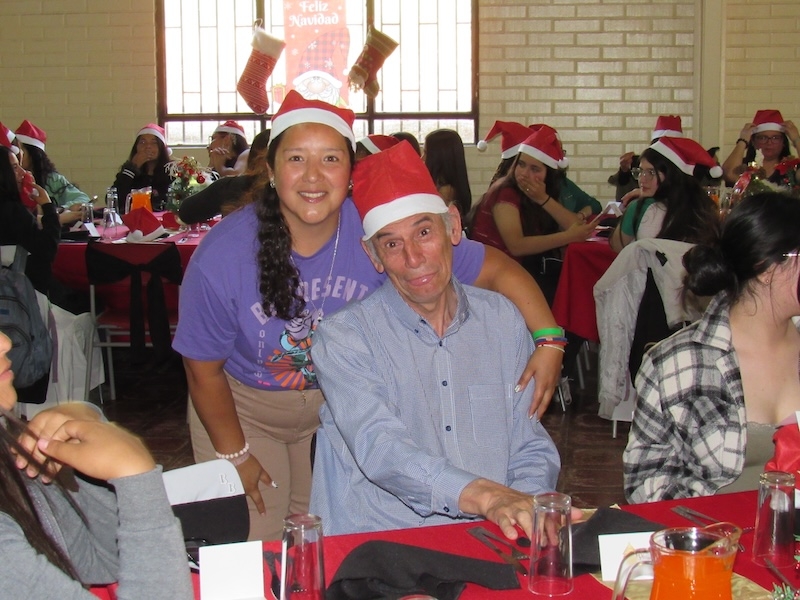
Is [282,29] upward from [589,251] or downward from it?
upward

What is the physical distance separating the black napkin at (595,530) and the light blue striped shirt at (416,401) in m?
0.41

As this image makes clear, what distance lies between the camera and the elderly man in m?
1.90

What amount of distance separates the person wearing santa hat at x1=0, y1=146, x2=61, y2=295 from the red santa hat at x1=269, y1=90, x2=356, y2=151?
8.30 feet

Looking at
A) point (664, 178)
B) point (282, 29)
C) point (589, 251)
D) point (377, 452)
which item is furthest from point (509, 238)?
point (282, 29)

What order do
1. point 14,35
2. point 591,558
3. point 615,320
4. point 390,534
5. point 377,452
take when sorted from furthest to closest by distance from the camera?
point 14,35
point 615,320
point 377,452
point 390,534
point 591,558

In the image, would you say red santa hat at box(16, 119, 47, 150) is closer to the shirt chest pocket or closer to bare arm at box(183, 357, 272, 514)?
bare arm at box(183, 357, 272, 514)

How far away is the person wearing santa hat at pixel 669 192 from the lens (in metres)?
4.43

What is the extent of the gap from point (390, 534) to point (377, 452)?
0.77 ft

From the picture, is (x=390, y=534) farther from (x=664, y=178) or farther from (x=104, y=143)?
(x=104, y=143)

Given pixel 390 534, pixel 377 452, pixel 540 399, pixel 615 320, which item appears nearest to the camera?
pixel 390 534

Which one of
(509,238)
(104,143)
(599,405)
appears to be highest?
(104,143)

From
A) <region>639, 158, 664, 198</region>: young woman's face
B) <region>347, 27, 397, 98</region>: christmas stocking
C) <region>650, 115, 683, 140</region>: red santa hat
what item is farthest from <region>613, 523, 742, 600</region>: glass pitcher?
<region>347, 27, 397, 98</region>: christmas stocking

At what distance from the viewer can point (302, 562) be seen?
1275 mm

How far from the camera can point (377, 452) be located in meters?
1.75
